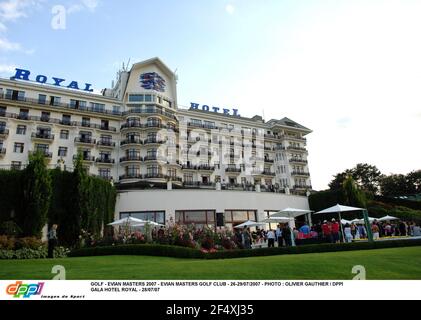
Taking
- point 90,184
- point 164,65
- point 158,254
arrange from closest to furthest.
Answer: point 158,254
point 90,184
point 164,65

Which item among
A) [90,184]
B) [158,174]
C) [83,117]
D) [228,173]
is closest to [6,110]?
[83,117]

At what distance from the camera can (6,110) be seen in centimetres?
4462

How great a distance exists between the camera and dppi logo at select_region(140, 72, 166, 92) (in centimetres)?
5281

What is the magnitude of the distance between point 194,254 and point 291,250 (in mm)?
4980

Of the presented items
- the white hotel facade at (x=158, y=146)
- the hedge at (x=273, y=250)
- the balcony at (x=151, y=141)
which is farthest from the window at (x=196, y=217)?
the balcony at (x=151, y=141)

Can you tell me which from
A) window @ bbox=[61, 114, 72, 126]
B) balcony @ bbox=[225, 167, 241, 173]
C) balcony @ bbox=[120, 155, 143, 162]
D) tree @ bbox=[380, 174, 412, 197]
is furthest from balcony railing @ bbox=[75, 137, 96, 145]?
tree @ bbox=[380, 174, 412, 197]

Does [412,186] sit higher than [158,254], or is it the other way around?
[412,186]

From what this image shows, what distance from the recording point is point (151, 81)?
53.1 meters

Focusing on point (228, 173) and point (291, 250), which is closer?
point (291, 250)

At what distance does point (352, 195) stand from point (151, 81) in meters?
35.4

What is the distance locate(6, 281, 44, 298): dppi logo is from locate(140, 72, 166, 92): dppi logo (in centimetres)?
5131

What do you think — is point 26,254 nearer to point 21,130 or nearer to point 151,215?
point 151,215

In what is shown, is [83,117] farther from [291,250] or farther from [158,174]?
[291,250]
